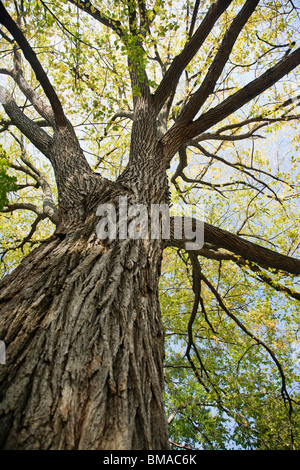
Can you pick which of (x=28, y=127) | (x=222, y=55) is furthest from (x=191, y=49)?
(x=28, y=127)

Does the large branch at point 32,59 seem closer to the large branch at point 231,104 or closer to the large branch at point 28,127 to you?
the large branch at point 28,127

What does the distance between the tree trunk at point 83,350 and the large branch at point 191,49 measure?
340cm

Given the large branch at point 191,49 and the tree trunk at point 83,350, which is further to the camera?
the large branch at point 191,49

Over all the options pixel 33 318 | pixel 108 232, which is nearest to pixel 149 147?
pixel 108 232

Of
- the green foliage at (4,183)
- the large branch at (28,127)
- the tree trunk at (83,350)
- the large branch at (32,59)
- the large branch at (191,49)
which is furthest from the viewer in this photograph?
the green foliage at (4,183)

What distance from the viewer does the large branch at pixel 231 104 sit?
3.53 metres

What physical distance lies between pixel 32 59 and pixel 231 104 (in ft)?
8.56

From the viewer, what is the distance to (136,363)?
1.47 metres

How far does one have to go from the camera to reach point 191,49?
13.5 ft

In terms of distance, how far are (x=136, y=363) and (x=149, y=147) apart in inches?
127
